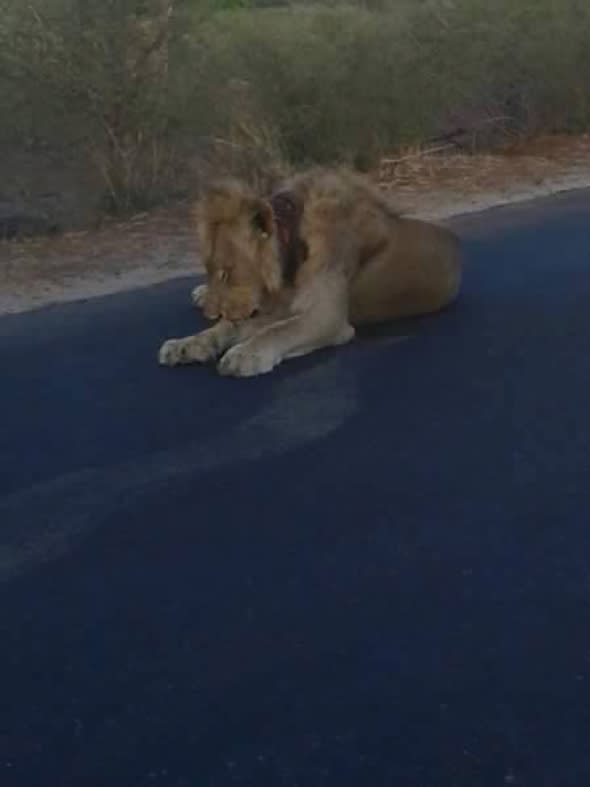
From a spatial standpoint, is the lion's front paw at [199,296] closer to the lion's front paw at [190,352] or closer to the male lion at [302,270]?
the male lion at [302,270]

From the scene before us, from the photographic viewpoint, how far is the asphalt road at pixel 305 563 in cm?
490

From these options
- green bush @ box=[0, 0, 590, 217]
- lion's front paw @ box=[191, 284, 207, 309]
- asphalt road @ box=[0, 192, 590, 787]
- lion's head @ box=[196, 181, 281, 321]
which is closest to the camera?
asphalt road @ box=[0, 192, 590, 787]

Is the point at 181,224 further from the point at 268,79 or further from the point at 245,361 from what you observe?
the point at 245,361

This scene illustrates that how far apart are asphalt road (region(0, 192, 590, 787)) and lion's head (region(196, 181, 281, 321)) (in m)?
0.44

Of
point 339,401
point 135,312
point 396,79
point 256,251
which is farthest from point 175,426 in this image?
point 396,79

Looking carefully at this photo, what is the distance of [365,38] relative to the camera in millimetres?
17062

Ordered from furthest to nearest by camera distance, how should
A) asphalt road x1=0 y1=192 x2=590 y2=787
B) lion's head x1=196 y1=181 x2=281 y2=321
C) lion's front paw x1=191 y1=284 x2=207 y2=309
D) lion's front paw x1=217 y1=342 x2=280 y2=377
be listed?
lion's front paw x1=191 y1=284 x2=207 y2=309 < lion's head x1=196 y1=181 x2=281 y2=321 < lion's front paw x1=217 y1=342 x2=280 y2=377 < asphalt road x1=0 y1=192 x2=590 y2=787

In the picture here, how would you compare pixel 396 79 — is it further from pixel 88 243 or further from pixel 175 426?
pixel 175 426

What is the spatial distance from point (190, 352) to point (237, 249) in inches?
23.5

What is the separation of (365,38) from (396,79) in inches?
20.9

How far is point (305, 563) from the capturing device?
613cm

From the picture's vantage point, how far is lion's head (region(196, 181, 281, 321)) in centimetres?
879

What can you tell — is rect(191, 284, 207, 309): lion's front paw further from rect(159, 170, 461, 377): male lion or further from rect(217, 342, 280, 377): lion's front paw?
rect(217, 342, 280, 377): lion's front paw

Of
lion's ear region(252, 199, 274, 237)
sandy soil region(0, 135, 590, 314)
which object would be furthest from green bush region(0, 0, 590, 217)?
lion's ear region(252, 199, 274, 237)
